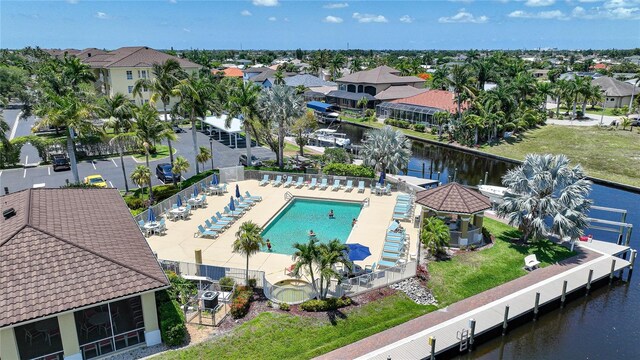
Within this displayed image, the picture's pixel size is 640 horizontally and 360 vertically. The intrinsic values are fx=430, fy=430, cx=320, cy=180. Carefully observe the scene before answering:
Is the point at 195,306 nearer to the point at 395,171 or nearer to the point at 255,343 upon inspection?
the point at 255,343

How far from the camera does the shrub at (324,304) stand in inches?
783

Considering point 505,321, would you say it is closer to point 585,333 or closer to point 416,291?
point 585,333

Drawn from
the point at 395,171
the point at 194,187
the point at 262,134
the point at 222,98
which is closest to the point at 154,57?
the point at 222,98

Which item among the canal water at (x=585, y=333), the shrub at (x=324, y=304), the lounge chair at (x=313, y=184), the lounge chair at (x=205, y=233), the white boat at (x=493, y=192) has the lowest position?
the canal water at (x=585, y=333)

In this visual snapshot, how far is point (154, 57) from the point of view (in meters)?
71.8

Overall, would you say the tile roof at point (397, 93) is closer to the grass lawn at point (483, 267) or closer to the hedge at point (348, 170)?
the hedge at point (348, 170)

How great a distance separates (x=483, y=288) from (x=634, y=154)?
138 feet

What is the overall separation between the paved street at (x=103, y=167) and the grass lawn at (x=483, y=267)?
2653 cm

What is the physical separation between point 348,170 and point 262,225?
11712mm

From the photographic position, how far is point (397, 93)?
3177 inches

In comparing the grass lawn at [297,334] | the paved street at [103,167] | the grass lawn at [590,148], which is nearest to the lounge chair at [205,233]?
the grass lawn at [297,334]

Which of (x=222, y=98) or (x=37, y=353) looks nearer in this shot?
(x=37, y=353)

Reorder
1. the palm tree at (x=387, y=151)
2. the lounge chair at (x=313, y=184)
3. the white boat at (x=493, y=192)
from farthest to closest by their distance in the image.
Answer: the lounge chair at (x=313, y=184), the palm tree at (x=387, y=151), the white boat at (x=493, y=192)

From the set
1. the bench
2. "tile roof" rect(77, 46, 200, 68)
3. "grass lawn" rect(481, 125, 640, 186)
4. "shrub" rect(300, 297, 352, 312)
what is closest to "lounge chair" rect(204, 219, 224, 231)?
"shrub" rect(300, 297, 352, 312)
